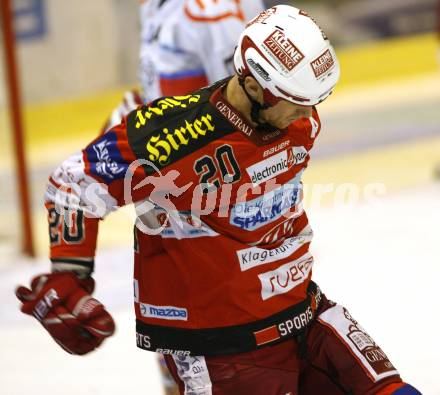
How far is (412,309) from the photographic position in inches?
162

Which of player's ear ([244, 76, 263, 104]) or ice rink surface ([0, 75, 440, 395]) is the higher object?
player's ear ([244, 76, 263, 104])

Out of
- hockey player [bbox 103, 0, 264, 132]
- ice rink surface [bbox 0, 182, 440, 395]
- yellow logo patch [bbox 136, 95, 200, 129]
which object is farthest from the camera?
ice rink surface [bbox 0, 182, 440, 395]

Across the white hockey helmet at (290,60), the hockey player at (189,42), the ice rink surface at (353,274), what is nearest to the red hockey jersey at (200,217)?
the white hockey helmet at (290,60)

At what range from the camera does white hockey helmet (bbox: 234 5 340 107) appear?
2.20m

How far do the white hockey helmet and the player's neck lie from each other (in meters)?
0.05

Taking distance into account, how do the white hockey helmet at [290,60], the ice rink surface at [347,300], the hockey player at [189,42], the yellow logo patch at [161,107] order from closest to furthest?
1. the white hockey helmet at [290,60]
2. the yellow logo patch at [161,107]
3. the hockey player at [189,42]
4. the ice rink surface at [347,300]

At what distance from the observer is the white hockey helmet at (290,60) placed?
2.20 m

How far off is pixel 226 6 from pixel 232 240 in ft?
4.29

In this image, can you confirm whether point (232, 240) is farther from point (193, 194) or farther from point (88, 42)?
point (88, 42)

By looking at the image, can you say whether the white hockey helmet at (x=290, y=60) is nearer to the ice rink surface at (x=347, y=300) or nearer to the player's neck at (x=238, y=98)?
the player's neck at (x=238, y=98)

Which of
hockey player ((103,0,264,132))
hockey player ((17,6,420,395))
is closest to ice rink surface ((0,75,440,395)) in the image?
hockey player ((103,0,264,132))

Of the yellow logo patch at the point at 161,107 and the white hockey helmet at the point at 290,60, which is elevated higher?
the white hockey helmet at the point at 290,60

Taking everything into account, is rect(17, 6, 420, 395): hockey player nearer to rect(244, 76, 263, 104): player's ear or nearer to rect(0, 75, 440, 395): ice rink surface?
rect(244, 76, 263, 104): player's ear

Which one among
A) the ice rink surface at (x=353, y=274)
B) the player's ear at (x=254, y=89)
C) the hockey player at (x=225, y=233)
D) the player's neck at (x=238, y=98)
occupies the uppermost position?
the player's ear at (x=254, y=89)
